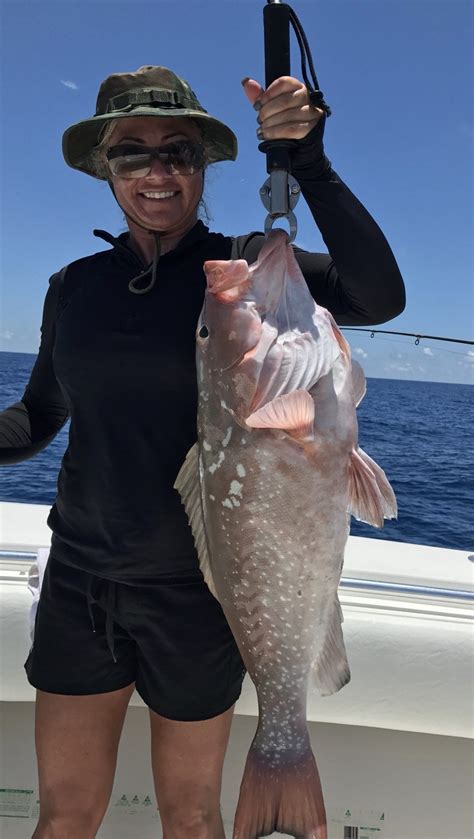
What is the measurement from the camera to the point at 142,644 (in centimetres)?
195

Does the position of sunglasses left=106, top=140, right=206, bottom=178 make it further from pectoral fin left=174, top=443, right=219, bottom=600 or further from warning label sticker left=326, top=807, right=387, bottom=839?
warning label sticker left=326, top=807, right=387, bottom=839

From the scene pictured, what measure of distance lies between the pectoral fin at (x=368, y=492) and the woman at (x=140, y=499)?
0.44m

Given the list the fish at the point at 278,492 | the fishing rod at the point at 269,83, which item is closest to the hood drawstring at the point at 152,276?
the fish at the point at 278,492

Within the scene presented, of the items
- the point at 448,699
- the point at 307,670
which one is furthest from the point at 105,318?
the point at 448,699

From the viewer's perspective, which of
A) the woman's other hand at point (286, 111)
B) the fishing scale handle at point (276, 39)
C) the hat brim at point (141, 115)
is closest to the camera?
the woman's other hand at point (286, 111)

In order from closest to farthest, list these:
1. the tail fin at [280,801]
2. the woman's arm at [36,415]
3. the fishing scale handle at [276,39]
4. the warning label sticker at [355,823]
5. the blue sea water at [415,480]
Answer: the fishing scale handle at [276,39]
the tail fin at [280,801]
the woman's arm at [36,415]
the warning label sticker at [355,823]
the blue sea water at [415,480]

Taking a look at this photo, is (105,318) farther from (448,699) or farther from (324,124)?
(448,699)

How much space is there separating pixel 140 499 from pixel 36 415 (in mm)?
827

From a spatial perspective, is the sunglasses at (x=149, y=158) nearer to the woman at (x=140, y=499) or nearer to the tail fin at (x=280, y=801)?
the woman at (x=140, y=499)

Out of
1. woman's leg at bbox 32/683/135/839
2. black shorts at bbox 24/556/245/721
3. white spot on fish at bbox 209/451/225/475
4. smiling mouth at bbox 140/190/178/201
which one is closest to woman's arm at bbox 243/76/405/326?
smiling mouth at bbox 140/190/178/201

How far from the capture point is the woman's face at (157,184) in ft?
6.21

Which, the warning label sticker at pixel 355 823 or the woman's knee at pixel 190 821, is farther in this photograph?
the warning label sticker at pixel 355 823

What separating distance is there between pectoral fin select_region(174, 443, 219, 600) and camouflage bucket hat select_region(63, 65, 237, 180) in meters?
0.99

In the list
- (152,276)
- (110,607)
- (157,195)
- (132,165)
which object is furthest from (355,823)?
(132,165)
